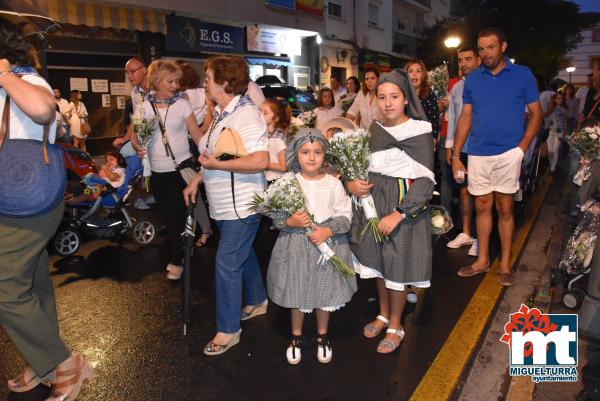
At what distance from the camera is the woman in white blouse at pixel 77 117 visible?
12609 millimetres

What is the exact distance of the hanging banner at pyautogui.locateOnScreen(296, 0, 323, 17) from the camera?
22.2 meters

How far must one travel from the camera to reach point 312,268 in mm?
3383

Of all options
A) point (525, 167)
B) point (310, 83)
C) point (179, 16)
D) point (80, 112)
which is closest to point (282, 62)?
point (310, 83)

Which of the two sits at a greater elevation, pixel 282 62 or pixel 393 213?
pixel 282 62

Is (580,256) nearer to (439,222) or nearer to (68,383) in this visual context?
(439,222)

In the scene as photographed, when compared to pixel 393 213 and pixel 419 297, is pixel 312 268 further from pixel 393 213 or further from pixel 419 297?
pixel 419 297

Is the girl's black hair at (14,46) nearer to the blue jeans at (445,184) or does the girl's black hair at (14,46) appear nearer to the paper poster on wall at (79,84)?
the blue jeans at (445,184)

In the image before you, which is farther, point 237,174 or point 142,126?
point 142,126

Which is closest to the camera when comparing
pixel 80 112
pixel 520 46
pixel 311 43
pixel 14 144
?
pixel 14 144

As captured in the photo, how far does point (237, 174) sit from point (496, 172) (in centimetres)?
267

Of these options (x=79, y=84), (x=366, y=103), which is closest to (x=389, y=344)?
(x=366, y=103)

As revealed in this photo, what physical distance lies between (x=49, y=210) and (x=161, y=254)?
3.22 meters

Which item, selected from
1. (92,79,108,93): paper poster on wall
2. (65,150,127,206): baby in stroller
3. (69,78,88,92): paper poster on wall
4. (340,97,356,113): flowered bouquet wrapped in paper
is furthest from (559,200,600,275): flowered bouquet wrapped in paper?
(92,79,108,93): paper poster on wall

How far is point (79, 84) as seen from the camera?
44.9ft
